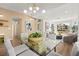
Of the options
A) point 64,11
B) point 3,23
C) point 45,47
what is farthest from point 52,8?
point 3,23

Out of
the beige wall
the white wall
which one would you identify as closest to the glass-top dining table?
the beige wall

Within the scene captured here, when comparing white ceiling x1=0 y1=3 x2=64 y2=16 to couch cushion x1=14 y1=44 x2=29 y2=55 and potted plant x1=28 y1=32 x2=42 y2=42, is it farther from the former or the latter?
couch cushion x1=14 y1=44 x2=29 y2=55

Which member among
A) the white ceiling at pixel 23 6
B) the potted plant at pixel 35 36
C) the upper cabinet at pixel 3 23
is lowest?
the potted plant at pixel 35 36

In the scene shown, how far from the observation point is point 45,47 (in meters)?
2.47

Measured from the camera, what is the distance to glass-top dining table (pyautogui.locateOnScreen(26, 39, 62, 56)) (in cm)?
246

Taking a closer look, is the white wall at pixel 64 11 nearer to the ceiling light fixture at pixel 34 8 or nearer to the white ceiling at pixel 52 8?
the white ceiling at pixel 52 8

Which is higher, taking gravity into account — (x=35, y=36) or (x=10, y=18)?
(x=10, y=18)

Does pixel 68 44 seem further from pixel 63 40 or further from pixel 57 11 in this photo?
pixel 57 11

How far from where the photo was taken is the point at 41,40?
2.47 m

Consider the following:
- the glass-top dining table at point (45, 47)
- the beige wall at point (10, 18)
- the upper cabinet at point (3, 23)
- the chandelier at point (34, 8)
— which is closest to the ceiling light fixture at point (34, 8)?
the chandelier at point (34, 8)

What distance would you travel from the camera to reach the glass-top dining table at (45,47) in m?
2.46

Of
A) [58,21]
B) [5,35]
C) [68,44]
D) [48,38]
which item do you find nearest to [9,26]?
[5,35]

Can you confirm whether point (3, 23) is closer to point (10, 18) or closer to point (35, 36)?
point (10, 18)

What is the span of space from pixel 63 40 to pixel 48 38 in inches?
11.7
